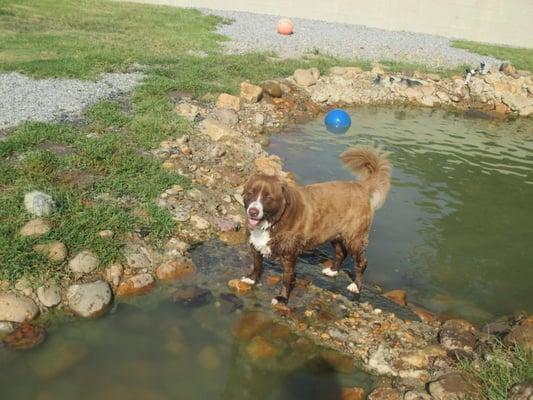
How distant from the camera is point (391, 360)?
5949 mm

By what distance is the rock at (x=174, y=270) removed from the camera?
705 centimetres

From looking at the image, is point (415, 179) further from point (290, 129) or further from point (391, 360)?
point (391, 360)

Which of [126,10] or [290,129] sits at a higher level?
[126,10]

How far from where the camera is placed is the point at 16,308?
5.93 metres

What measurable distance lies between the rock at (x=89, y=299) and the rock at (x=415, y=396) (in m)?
3.91

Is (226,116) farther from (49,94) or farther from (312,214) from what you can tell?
(312,214)

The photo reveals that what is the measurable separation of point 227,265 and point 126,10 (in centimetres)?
2673

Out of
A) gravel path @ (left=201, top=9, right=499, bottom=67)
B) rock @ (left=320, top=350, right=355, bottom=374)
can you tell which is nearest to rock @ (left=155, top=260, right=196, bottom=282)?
rock @ (left=320, top=350, right=355, bottom=374)

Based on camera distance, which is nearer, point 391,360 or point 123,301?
point 391,360

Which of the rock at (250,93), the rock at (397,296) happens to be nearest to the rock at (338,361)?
the rock at (397,296)

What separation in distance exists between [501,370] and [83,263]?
549 centimetres

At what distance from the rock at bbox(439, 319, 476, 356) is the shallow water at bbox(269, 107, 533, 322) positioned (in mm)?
756

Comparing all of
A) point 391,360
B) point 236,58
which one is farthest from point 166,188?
point 236,58

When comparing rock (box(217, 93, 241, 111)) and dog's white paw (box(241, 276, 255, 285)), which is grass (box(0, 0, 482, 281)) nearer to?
rock (box(217, 93, 241, 111))
